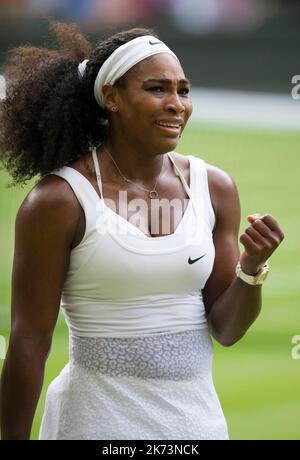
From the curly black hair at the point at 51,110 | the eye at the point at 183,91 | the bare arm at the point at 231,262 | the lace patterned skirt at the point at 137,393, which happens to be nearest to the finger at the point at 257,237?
the bare arm at the point at 231,262

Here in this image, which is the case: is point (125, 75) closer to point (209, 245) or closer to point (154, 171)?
point (154, 171)

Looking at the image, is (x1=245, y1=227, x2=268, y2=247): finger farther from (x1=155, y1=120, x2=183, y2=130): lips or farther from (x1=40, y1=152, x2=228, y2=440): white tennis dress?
(x1=155, y1=120, x2=183, y2=130): lips

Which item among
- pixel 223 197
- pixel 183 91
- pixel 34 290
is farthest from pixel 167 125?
pixel 34 290

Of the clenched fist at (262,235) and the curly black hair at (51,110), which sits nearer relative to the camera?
the clenched fist at (262,235)

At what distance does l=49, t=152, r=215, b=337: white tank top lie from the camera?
2.56 meters

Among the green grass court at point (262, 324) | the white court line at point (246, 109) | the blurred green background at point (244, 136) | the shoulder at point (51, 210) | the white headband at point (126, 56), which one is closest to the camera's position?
the shoulder at point (51, 210)

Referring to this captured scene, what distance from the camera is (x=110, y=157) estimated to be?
2740mm

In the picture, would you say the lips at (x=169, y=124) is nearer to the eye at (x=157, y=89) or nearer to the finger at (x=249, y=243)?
the eye at (x=157, y=89)

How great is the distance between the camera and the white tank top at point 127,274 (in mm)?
2562

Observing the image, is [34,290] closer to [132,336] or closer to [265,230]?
[132,336]

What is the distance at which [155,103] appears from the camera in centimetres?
263

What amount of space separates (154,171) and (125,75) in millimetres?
253

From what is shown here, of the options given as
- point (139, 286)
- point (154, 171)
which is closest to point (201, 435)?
point (139, 286)

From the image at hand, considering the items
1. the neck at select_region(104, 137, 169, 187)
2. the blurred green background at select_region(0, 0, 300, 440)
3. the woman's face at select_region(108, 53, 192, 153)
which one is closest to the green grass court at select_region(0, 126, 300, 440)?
the blurred green background at select_region(0, 0, 300, 440)
